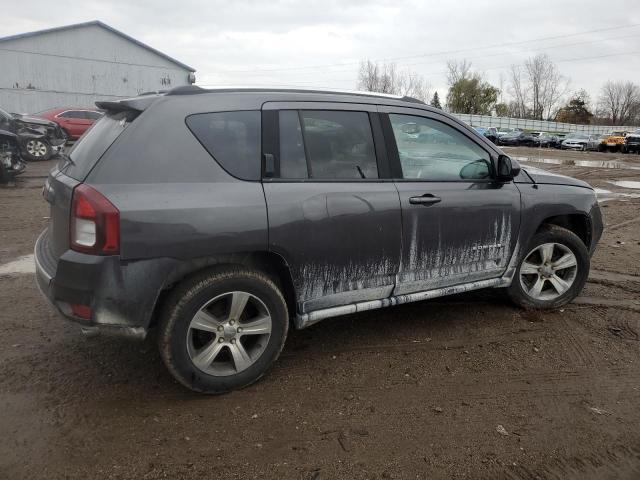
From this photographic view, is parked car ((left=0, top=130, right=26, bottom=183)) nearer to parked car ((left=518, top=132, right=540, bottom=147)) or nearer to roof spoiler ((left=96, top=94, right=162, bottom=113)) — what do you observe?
roof spoiler ((left=96, top=94, right=162, bottom=113))

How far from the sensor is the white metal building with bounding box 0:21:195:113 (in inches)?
1158

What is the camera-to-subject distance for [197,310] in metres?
2.92

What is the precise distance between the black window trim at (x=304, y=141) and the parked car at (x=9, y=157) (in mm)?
10160

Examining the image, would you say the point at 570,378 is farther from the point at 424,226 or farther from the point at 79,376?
the point at 79,376

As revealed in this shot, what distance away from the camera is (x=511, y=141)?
4575 centimetres

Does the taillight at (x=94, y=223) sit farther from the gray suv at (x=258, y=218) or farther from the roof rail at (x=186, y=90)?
the roof rail at (x=186, y=90)

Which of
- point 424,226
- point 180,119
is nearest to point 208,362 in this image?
point 180,119

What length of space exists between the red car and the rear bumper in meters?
19.0

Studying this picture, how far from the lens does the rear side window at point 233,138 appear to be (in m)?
2.99

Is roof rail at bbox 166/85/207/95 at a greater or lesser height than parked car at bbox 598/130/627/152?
lesser

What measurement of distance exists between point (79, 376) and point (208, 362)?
95cm

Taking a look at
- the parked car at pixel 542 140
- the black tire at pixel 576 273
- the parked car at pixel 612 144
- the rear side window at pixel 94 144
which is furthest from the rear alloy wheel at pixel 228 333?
the parked car at pixel 542 140

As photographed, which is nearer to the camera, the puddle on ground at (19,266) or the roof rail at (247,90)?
the roof rail at (247,90)

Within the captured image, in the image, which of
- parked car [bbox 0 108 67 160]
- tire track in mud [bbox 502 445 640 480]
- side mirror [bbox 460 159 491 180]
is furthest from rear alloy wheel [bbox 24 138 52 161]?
tire track in mud [bbox 502 445 640 480]
